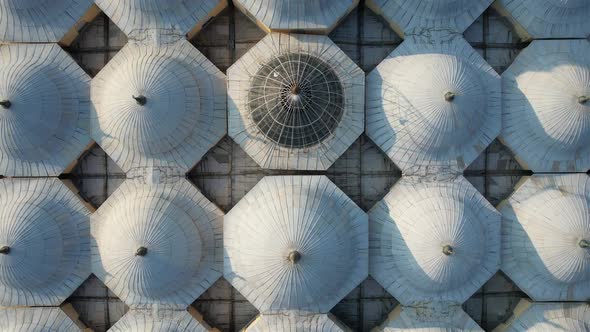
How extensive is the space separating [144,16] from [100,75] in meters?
1.89

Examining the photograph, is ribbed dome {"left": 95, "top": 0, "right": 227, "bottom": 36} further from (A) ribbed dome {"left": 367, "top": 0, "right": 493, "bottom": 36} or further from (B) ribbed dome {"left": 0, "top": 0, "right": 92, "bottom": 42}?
(A) ribbed dome {"left": 367, "top": 0, "right": 493, "bottom": 36}

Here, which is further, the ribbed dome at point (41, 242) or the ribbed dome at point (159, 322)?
the ribbed dome at point (159, 322)

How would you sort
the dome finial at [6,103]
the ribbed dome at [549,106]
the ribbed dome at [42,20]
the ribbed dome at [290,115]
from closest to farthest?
the dome finial at [6,103]
the ribbed dome at [290,115]
the ribbed dome at [549,106]
the ribbed dome at [42,20]

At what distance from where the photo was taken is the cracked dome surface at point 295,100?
9.41m

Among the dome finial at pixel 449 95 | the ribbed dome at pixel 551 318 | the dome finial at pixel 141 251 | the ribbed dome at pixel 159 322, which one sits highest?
the dome finial at pixel 449 95

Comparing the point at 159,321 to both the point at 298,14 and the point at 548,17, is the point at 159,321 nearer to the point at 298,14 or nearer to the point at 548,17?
the point at 298,14

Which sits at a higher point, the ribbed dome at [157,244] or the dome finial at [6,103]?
the dome finial at [6,103]

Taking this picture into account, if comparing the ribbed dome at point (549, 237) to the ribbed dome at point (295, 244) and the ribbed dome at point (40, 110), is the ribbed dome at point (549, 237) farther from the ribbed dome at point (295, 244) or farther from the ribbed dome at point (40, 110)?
the ribbed dome at point (40, 110)

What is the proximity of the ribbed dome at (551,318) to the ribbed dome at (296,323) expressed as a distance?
4927mm

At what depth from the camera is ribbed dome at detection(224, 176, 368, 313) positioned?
9.68 metres

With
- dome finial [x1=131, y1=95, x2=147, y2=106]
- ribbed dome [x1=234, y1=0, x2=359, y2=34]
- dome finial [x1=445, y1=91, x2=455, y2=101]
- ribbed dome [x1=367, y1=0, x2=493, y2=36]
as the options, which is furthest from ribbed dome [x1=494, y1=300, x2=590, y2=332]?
dome finial [x1=131, y1=95, x2=147, y2=106]

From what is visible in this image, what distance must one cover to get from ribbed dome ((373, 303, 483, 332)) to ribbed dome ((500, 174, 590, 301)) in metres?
1.72

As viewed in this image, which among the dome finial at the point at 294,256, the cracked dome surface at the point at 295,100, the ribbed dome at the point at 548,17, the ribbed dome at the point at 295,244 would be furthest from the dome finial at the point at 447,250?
the ribbed dome at the point at 548,17

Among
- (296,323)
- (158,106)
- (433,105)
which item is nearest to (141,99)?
(158,106)
